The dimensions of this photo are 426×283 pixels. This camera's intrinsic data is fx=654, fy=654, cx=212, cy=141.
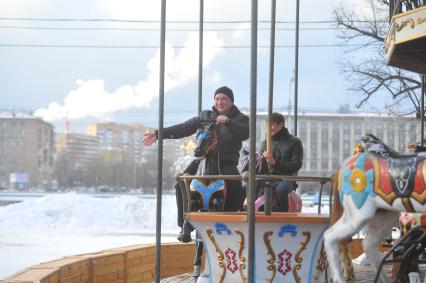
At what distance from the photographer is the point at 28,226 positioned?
22.2m

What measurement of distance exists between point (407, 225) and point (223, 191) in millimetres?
1816

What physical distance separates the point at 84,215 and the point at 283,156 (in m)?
19.2

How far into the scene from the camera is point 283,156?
20.3 feet

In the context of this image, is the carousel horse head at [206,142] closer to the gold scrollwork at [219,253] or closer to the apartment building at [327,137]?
the gold scrollwork at [219,253]

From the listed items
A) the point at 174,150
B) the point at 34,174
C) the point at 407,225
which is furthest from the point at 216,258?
the point at 34,174

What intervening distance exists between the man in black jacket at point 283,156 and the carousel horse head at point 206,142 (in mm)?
562

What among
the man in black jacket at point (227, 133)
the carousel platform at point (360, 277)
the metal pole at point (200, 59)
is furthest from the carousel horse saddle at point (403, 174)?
the metal pole at point (200, 59)

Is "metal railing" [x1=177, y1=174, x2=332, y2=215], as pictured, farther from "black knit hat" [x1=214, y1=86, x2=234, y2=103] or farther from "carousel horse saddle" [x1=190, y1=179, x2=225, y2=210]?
"black knit hat" [x1=214, y1=86, x2=234, y2=103]

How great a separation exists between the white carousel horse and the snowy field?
7.36 metres

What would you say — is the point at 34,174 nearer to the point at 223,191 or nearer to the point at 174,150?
the point at 174,150

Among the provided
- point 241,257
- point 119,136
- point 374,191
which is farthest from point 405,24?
point 119,136

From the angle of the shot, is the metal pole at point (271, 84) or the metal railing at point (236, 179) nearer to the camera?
the metal railing at point (236, 179)

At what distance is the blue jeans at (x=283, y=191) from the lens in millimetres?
6145

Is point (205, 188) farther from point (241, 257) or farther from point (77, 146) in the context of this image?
point (77, 146)
